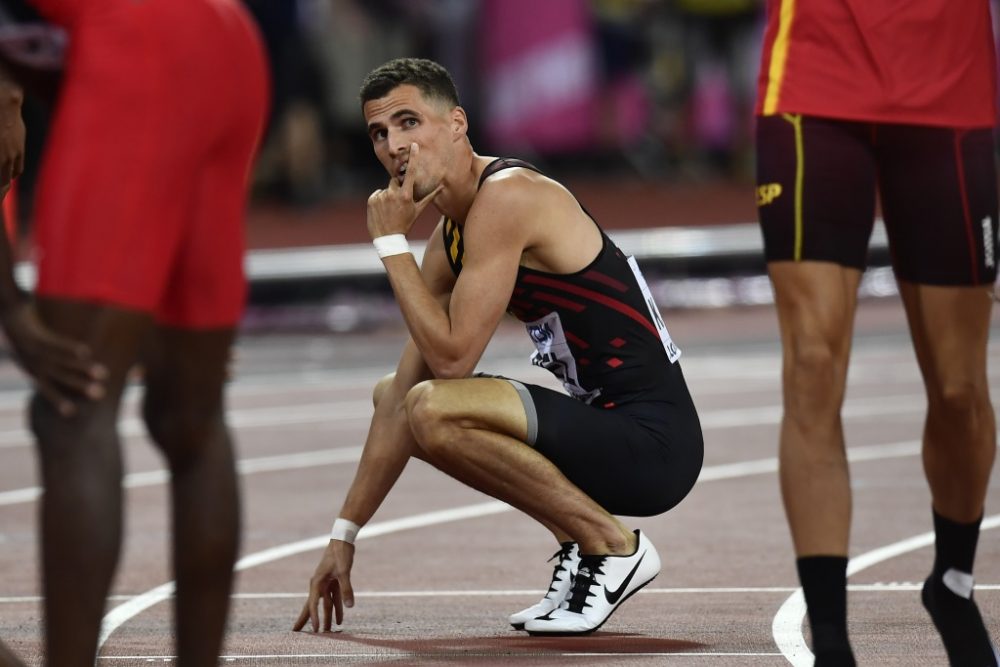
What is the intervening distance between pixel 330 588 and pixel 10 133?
1631 millimetres

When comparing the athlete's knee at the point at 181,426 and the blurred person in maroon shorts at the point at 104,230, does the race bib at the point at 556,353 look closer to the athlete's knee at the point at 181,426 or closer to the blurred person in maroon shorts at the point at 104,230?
the athlete's knee at the point at 181,426

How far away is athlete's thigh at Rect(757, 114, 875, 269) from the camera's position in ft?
13.9

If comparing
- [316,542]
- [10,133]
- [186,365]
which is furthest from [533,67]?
[186,365]

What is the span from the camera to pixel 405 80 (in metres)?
5.45

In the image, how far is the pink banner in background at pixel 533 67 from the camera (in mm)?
25281

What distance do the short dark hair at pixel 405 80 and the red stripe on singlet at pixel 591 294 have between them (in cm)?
60

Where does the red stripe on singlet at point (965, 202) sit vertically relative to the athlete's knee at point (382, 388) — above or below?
above

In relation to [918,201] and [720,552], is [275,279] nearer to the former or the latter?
[720,552]

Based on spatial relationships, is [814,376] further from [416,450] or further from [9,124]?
[9,124]

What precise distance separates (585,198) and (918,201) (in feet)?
72.8

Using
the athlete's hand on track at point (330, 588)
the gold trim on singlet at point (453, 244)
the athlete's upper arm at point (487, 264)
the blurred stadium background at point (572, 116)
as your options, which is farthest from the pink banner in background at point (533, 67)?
the athlete's hand on track at point (330, 588)

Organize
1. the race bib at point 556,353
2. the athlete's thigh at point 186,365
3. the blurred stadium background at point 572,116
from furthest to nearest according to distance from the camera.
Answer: the blurred stadium background at point 572,116 < the race bib at point 556,353 < the athlete's thigh at point 186,365

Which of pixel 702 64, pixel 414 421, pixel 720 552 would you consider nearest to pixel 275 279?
pixel 702 64

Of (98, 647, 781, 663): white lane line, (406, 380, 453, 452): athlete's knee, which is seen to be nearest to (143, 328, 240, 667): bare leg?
(98, 647, 781, 663): white lane line
